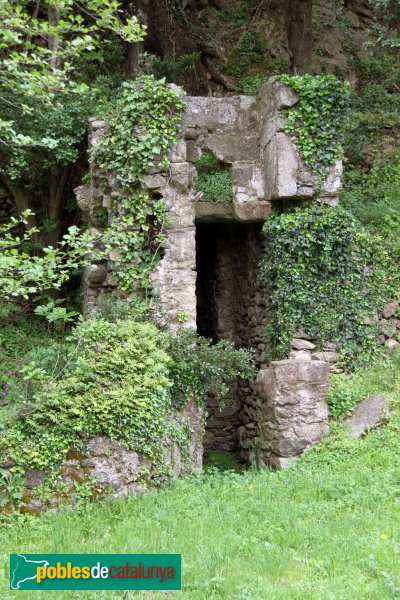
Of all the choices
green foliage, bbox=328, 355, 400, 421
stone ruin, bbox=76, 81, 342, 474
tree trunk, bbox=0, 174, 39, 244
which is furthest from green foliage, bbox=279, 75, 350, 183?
tree trunk, bbox=0, 174, 39, 244

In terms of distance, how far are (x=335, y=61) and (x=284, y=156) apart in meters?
6.84

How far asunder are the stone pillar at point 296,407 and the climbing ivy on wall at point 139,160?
1.96m

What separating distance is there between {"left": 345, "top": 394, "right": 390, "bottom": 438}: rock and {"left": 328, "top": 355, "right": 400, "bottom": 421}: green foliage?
0.09 m

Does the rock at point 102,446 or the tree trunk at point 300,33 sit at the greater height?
the tree trunk at point 300,33

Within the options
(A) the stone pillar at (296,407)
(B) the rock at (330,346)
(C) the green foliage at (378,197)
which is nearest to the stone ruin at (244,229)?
(A) the stone pillar at (296,407)

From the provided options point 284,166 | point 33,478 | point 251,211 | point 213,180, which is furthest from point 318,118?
point 33,478

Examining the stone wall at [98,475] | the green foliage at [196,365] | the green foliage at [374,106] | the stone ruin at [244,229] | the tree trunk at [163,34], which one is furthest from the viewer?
the tree trunk at [163,34]

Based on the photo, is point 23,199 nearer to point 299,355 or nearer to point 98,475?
point 299,355

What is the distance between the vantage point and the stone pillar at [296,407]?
283 inches

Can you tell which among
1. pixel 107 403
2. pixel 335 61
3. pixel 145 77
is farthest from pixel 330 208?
pixel 335 61

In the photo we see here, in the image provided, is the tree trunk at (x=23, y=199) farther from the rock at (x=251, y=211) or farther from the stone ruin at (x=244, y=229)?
the rock at (x=251, y=211)

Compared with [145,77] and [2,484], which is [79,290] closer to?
[145,77]

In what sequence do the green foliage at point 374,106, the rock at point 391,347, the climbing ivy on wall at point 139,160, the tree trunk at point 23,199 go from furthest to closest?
the green foliage at point 374,106, the tree trunk at point 23,199, the rock at point 391,347, the climbing ivy on wall at point 139,160

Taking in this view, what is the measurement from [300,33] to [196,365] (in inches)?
297
